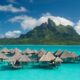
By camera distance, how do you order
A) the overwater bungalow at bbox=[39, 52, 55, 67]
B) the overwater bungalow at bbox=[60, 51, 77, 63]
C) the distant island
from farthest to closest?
the distant island, the overwater bungalow at bbox=[60, 51, 77, 63], the overwater bungalow at bbox=[39, 52, 55, 67]

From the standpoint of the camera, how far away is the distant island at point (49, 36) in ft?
490

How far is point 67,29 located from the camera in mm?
187875

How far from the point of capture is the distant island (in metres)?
149

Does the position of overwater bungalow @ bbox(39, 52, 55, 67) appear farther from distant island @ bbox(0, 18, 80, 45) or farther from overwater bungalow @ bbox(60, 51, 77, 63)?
distant island @ bbox(0, 18, 80, 45)

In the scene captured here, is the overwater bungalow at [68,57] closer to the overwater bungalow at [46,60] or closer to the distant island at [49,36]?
the overwater bungalow at [46,60]

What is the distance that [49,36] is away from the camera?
161625 mm

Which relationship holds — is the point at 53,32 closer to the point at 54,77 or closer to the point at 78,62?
the point at 78,62

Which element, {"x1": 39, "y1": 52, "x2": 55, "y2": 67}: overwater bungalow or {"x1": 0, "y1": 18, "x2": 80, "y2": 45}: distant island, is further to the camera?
{"x1": 0, "y1": 18, "x2": 80, "y2": 45}: distant island

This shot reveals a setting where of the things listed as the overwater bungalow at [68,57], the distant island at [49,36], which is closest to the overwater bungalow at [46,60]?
the overwater bungalow at [68,57]

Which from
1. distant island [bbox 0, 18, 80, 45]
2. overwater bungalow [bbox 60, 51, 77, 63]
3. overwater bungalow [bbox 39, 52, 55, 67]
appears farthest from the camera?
distant island [bbox 0, 18, 80, 45]

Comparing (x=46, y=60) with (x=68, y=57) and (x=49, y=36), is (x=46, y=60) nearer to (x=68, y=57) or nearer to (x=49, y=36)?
(x=68, y=57)

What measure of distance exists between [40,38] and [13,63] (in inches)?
5262

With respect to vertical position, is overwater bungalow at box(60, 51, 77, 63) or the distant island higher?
the distant island

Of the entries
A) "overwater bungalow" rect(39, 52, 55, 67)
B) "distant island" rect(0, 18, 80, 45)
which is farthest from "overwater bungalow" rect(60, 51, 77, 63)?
"distant island" rect(0, 18, 80, 45)
